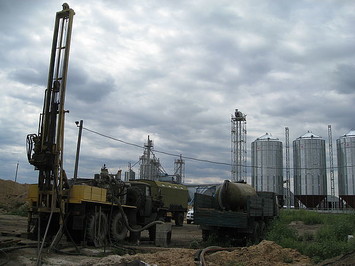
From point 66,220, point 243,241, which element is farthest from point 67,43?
point 243,241

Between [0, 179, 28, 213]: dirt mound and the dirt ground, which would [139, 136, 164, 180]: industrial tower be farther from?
the dirt ground

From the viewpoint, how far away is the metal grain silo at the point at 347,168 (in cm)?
3762

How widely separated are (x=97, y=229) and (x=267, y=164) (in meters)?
29.4

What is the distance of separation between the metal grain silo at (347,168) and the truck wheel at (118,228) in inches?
1117

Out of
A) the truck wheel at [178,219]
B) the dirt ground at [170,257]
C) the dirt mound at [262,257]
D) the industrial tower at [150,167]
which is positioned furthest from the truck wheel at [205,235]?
the industrial tower at [150,167]

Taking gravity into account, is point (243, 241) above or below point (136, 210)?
below

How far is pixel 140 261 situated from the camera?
9.39 metres

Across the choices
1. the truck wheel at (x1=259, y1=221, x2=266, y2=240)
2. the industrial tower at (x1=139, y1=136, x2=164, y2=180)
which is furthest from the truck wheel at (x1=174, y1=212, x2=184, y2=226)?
the industrial tower at (x1=139, y1=136, x2=164, y2=180)

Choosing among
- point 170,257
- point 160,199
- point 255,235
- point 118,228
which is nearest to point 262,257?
point 170,257

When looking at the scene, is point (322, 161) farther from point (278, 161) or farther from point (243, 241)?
point (243, 241)

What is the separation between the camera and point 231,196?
1617cm

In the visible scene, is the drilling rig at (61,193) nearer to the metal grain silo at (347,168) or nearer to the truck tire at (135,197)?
the truck tire at (135,197)

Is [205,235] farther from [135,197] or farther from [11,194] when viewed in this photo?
[11,194]

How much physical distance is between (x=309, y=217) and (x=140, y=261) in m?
18.4
